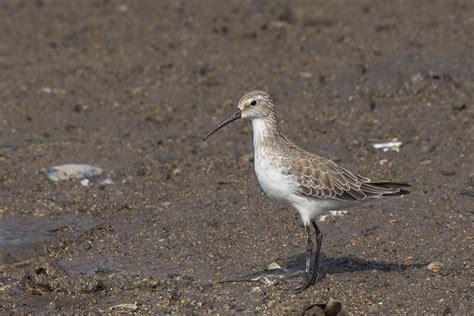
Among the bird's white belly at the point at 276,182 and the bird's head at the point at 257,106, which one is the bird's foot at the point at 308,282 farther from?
the bird's head at the point at 257,106

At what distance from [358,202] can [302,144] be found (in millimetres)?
3862

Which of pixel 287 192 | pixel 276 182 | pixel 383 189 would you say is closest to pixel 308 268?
pixel 287 192

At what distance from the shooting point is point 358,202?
9.02 metres

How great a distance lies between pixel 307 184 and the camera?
8.82 m

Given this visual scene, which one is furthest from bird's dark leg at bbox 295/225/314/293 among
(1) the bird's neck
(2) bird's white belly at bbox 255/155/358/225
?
(1) the bird's neck

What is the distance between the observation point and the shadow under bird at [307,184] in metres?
8.80

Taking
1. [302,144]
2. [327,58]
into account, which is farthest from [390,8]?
[302,144]

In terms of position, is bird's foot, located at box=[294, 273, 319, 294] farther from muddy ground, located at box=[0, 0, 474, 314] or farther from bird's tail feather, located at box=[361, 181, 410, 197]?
bird's tail feather, located at box=[361, 181, 410, 197]

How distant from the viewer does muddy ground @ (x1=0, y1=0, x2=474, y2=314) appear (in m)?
9.14

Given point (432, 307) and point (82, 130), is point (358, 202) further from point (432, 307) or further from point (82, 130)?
point (82, 130)

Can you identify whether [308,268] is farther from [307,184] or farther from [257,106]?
[257,106]

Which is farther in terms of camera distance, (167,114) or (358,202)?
(167,114)

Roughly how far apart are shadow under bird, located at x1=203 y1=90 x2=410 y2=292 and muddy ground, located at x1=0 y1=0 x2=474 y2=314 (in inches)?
25.5

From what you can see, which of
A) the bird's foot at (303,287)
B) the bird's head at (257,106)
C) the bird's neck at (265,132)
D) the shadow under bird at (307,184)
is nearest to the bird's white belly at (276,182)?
the shadow under bird at (307,184)
